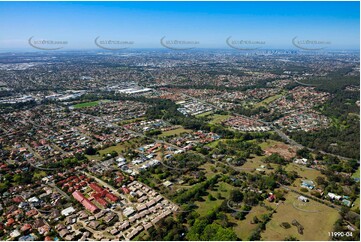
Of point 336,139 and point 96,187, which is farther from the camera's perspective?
point 336,139

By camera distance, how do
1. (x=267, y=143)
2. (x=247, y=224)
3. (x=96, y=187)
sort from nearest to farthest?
(x=247, y=224)
(x=96, y=187)
(x=267, y=143)

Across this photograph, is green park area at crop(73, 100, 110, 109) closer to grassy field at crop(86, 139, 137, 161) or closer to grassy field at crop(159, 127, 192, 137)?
grassy field at crop(159, 127, 192, 137)

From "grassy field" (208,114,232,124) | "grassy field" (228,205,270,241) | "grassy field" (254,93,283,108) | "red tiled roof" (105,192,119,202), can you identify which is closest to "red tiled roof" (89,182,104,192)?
"red tiled roof" (105,192,119,202)

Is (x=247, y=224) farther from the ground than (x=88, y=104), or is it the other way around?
(x=88, y=104)

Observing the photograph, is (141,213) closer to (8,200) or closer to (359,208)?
(8,200)

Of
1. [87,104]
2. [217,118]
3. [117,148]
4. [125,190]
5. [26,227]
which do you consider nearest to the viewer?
[26,227]

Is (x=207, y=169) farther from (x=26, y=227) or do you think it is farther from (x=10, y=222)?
(x=10, y=222)

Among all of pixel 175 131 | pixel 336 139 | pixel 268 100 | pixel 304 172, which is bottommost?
pixel 304 172

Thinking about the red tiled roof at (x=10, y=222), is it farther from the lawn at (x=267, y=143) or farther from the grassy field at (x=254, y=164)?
the lawn at (x=267, y=143)

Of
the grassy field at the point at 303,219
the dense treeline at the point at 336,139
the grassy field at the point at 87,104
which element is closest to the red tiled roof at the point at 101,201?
the grassy field at the point at 303,219

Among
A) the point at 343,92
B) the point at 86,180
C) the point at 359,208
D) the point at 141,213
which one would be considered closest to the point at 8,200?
the point at 86,180

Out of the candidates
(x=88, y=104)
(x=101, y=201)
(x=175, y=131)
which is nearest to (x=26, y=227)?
(x=101, y=201)
